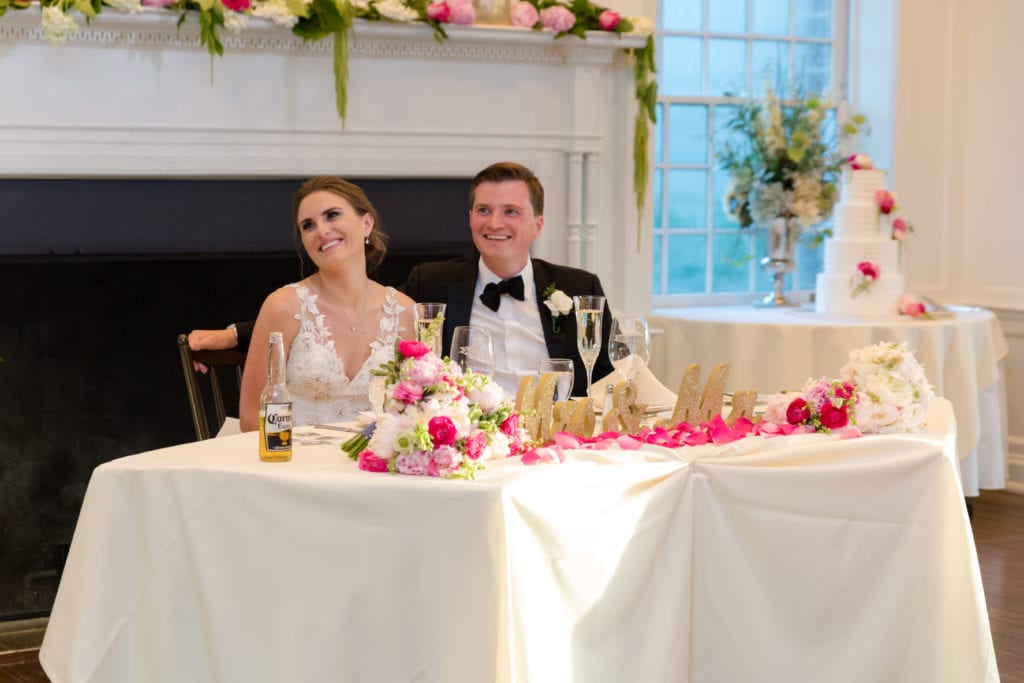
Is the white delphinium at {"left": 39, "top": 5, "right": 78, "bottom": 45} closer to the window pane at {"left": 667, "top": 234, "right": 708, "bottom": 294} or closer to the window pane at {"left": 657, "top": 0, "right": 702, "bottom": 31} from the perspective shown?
the window pane at {"left": 657, "top": 0, "right": 702, "bottom": 31}

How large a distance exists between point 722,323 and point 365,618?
3.15 m

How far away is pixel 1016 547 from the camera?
494 cm

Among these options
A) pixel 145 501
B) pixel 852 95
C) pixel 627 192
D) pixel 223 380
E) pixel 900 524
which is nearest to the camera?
pixel 145 501

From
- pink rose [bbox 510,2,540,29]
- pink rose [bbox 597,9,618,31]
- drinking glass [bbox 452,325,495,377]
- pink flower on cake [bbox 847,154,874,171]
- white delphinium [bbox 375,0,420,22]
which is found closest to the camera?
drinking glass [bbox 452,325,495,377]

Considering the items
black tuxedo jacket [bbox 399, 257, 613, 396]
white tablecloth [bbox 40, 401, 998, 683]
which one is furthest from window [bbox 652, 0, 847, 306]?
white tablecloth [bbox 40, 401, 998, 683]

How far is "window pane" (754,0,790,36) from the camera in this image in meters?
6.16

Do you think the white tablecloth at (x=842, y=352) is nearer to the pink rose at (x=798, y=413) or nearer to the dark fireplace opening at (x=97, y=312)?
the dark fireplace opening at (x=97, y=312)

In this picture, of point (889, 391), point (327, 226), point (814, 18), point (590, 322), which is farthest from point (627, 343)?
point (814, 18)

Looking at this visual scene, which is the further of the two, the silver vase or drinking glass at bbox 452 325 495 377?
the silver vase

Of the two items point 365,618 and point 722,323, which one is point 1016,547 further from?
point 365,618

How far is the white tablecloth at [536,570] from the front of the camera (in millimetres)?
2127

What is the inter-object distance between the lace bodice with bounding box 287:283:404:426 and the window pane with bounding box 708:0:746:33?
3.24 m

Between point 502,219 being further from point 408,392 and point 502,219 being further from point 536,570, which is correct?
point 536,570

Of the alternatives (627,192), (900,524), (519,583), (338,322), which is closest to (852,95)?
(627,192)
